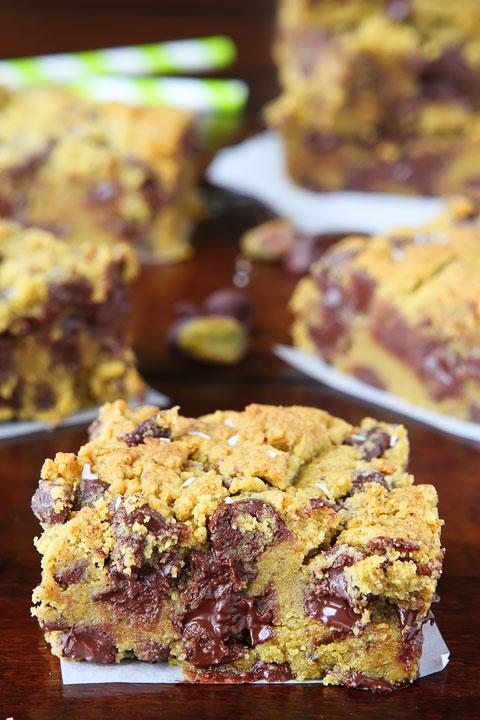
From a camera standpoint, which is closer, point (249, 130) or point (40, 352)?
point (40, 352)

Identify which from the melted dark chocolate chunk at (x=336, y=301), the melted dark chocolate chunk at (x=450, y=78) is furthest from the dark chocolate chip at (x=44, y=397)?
the melted dark chocolate chunk at (x=450, y=78)

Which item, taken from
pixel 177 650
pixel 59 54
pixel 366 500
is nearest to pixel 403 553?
pixel 366 500

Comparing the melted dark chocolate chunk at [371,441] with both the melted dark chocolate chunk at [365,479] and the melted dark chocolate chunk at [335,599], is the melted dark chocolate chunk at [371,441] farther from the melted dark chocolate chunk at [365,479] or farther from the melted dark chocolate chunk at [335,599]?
the melted dark chocolate chunk at [335,599]

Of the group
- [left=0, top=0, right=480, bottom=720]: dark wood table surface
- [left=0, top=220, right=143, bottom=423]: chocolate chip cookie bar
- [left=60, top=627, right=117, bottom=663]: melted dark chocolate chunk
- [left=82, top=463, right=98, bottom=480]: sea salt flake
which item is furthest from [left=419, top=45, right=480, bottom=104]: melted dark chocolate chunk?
[left=60, top=627, right=117, bottom=663]: melted dark chocolate chunk

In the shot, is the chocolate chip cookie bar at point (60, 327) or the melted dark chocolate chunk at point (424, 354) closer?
the chocolate chip cookie bar at point (60, 327)

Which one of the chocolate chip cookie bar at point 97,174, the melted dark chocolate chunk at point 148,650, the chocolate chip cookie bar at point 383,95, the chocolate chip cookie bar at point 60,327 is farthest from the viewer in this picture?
the chocolate chip cookie bar at point 383,95

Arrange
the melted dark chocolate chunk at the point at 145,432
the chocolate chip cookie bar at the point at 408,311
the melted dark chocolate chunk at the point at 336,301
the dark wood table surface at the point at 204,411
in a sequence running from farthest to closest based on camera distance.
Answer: the melted dark chocolate chunk at the point at 336,301 < the chocolate chip cookie bar at the point at 408,311 < the melted dark chocolate chunk at the point at 145,432 < the dark wood table surface at the point at 204,411

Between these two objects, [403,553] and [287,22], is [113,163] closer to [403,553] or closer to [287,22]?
[287,22]

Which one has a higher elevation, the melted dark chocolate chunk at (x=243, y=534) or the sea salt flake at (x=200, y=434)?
the sea salt flake at (x=200, y=434)
